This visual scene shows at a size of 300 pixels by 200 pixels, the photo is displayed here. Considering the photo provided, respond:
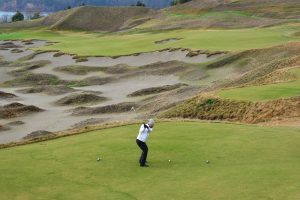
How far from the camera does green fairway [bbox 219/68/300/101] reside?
33688 millimetres

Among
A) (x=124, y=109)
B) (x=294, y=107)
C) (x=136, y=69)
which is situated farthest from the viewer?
(x=136, y=69)

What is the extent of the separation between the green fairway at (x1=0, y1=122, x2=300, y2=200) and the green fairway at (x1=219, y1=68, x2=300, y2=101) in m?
7.17

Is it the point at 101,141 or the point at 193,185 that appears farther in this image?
the point at 101,141

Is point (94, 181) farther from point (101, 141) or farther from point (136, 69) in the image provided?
point (136, 69)

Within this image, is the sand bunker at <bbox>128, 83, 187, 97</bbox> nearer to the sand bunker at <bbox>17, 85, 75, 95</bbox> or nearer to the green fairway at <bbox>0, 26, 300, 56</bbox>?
the sand bunker at <bbox>17, 85, 75, 95</bbox>

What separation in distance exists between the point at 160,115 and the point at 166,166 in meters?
16.8

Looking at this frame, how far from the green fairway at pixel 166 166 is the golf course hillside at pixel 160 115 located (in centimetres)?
4

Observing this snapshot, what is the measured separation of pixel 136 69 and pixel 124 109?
20.0 metres

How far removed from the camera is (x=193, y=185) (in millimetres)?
17984

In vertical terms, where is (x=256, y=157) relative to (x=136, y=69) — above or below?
above

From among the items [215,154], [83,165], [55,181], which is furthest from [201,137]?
[55,181]

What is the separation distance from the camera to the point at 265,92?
1378 inches

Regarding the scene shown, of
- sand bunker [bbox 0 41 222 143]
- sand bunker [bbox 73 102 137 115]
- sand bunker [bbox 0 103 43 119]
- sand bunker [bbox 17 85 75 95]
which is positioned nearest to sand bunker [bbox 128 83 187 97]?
sand bunker [bbox 0 41 222 143]

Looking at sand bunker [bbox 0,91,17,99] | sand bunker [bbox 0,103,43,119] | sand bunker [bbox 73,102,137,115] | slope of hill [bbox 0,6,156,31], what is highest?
sand bunker [bbox 73,102,137,115]
